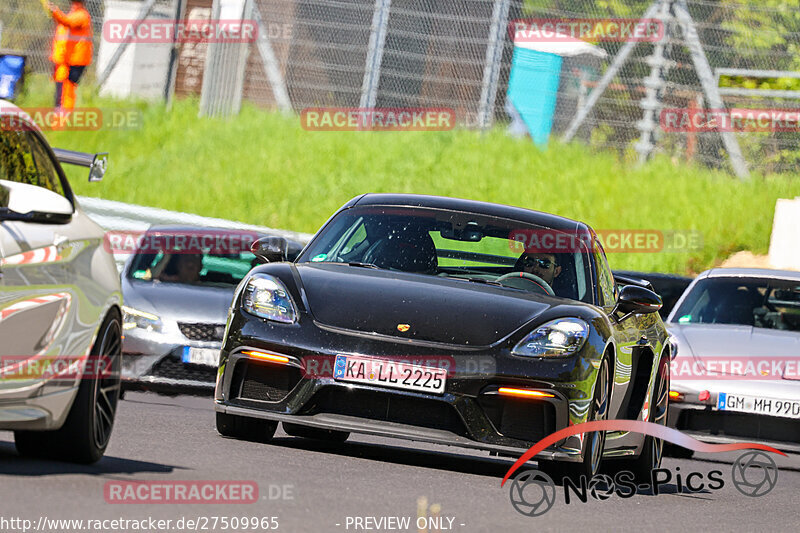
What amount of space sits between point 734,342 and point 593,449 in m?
3.98

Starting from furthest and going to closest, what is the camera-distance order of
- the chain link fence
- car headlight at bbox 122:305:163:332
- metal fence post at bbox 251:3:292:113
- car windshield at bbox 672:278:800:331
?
metal fence post at bbox 251:3:292:113, the chain link fence, car windshield at bbox 672:278:800:331, car headlight at bbox 122:305:163:332

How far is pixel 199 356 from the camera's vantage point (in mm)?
12438

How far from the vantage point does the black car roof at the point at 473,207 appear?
31.7ft

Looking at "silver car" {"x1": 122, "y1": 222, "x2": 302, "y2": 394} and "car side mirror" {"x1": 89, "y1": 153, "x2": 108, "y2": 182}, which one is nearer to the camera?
"car side mirror" {"x1": 89, "y1": 153, "x2": 108, "y2": 182}

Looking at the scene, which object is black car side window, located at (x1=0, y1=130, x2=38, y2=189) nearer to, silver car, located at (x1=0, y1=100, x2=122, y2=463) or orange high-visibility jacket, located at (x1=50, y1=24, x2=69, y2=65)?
silver car, located at (x1=0, y1=100, x2=122, y2=463)

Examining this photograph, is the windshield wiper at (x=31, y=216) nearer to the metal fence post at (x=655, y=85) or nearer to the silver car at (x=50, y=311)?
the silver car at (x=50, y=311)

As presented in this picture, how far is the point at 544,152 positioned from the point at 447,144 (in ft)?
4.70

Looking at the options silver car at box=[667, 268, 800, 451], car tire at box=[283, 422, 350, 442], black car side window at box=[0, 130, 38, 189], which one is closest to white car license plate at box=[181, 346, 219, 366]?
car tire at box=[283, 422, 350, 442]

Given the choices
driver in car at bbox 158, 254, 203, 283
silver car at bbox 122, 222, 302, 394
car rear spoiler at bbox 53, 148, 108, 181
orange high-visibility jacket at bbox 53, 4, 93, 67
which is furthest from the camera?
orange high-visibility jacket at bbox 53, 4, 93, 67

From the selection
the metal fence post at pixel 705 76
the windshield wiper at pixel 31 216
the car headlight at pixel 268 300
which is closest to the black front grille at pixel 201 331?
the car headlight at pixel 268 300

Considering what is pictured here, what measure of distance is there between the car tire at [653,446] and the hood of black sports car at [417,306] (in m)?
1.54

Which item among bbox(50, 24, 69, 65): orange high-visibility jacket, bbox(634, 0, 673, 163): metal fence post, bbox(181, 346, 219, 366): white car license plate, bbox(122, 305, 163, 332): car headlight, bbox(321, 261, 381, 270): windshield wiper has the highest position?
bbox(634, 0, 673, 163): metal fence post

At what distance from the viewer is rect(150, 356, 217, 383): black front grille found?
40.7ft

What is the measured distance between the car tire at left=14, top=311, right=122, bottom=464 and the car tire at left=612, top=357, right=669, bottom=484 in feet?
12.0
